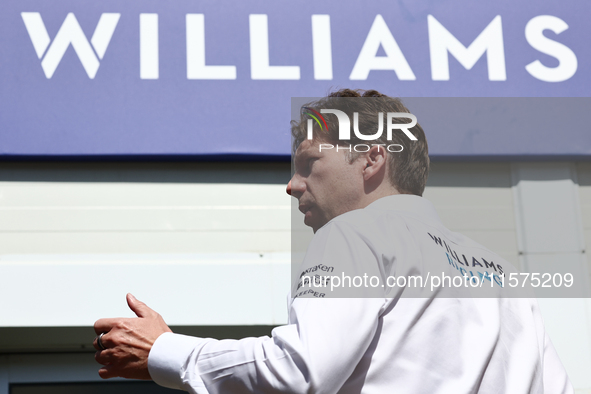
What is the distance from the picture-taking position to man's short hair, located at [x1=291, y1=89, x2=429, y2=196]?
1489mm

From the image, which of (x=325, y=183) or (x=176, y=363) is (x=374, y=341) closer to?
(x=176, y=363)

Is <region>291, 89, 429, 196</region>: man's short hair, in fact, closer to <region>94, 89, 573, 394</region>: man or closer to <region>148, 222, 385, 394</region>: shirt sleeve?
<region>94, 89, 573, 394</region>: man

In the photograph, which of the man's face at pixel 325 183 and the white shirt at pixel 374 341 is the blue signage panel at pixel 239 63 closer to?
the man's face at pixel 325 183

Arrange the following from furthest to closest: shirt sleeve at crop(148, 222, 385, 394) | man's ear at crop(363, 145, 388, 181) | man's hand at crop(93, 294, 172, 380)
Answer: man's ear at crop(363, 145, 388, 181) → man's hand at crop(93, 294, 172, 380) → shirt sleeve at crop(148, 222, 385, 394)

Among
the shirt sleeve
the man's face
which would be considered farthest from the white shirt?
the man's face

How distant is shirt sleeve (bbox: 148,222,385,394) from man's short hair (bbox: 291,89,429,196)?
0.43m

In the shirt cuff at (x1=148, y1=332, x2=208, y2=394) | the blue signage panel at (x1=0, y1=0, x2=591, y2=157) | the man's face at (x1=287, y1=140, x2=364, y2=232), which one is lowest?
the shirt cuff at (x1=148, y1=332, x2=208, y2=394)

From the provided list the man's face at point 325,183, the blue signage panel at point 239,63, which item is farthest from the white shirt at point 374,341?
the blue signage panel at point 239,63

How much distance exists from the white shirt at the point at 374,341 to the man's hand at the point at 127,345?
0.09 ft

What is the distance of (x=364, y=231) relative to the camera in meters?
1.15

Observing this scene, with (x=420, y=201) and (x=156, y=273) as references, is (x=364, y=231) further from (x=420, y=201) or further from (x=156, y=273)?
(x=156, y=273)

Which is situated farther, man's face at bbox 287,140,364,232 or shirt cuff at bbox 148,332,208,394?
man's face at bbox 287,140,364,232

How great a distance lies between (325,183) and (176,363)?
1.98ft

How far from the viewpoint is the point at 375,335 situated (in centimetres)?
108
